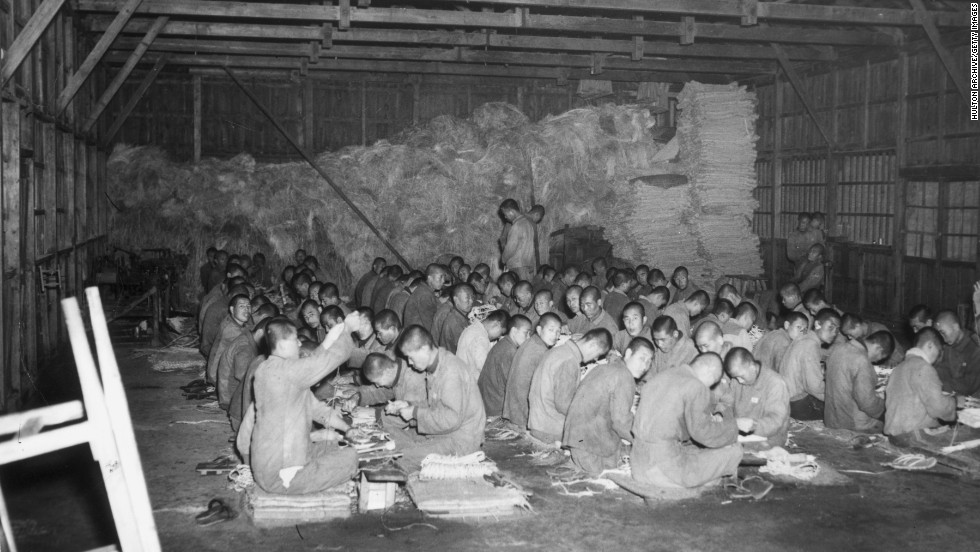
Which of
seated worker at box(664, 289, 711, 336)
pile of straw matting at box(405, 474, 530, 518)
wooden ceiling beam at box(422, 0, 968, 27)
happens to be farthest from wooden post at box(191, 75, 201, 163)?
pile of straw matting at box(405, 474, 530, 518)

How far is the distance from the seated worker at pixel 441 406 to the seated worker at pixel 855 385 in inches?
158

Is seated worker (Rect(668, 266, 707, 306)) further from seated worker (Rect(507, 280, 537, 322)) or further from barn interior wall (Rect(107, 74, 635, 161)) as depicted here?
barn interior wall (Rect(107, 74, 635, 161))

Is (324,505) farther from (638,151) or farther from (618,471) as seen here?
(638,151)

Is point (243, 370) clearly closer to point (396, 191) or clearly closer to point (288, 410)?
point (288, 410)

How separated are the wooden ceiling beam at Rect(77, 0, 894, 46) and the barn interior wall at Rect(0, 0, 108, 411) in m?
1.43

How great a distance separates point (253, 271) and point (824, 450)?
11.6m

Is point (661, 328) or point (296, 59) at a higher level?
point (296, 59)

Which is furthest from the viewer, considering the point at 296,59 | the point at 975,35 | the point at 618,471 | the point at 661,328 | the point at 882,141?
the point at 296,59

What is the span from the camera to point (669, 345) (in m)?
10.2

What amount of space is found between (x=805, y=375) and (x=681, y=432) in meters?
3.12

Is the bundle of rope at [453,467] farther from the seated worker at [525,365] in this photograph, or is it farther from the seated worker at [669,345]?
the seated worker at [669,345]

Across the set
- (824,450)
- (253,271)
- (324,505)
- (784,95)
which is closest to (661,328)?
(824,450)

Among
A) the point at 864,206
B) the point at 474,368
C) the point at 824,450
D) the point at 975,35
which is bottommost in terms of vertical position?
the point at 824,450

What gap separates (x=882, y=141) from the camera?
15734mm
